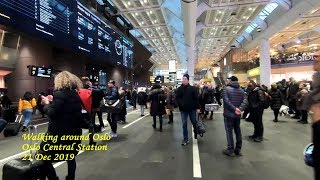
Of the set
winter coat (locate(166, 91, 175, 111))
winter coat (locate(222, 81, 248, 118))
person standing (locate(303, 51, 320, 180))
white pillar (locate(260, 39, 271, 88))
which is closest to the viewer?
person standing (locate(303, 51, 320, 180))

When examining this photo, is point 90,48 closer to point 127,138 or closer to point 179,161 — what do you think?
point 127,138

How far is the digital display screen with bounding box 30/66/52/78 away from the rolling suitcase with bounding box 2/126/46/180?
27.3 ft

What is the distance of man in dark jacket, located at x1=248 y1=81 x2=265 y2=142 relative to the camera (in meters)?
6.98

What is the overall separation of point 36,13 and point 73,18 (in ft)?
8.05

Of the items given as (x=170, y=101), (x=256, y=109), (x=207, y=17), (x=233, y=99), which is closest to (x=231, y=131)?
(x=233, y=99)

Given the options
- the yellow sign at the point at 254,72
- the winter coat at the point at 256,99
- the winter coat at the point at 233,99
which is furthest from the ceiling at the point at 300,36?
the winter coat at the point at 233,99

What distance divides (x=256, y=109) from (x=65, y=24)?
23.4ft

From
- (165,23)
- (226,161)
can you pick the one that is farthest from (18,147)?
(165,23)

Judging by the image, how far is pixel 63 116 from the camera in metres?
3.25

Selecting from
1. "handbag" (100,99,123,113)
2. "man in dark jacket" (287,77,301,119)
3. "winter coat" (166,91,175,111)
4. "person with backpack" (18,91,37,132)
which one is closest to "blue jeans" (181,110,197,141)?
"handbag" (100,99,123,113)

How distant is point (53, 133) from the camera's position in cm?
322

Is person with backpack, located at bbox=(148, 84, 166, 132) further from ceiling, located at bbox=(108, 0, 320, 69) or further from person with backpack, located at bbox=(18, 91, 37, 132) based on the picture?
ceiling, located at bbox=(108, 0, 320, 69)

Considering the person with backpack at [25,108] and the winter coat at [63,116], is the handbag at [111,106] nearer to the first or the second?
the person with backpack at [25,108]

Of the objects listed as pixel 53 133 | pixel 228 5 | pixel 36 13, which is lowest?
pixel 53 133
